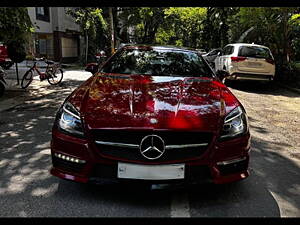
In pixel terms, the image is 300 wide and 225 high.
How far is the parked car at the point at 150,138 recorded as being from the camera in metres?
2.56


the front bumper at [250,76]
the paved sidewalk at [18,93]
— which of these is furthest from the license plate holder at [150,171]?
the front bumper at [250,76]

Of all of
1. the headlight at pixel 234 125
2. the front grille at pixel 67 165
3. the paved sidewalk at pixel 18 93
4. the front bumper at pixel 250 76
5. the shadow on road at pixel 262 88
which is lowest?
the shadow on road at pixel 262 88

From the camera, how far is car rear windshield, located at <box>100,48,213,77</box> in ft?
13.3

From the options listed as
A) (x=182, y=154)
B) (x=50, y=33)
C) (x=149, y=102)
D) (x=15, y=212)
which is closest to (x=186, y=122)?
(x=182, y=154)

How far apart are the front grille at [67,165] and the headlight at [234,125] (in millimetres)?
1271

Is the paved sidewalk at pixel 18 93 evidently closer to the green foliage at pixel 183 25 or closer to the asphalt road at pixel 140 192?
the asphalt road at pixel 140 192

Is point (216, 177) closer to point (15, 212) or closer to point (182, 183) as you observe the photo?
point (182, 183)

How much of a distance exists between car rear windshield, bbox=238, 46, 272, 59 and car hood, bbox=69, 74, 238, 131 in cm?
738

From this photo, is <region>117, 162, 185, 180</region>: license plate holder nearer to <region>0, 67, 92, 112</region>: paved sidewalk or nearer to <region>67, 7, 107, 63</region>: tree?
<region>0, 67, 92, 112</region>: paved sidewalk

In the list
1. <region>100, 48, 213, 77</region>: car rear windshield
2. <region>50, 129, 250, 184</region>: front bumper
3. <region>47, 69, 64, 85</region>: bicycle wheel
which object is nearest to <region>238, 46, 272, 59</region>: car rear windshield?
<region>47, 69, 64, 85</region>: bicycle wheel

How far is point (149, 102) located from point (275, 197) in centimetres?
157

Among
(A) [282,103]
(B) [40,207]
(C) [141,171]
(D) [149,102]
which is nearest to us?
(C) [141,171]

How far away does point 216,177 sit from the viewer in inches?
105

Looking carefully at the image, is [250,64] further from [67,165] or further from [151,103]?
[67,165]
